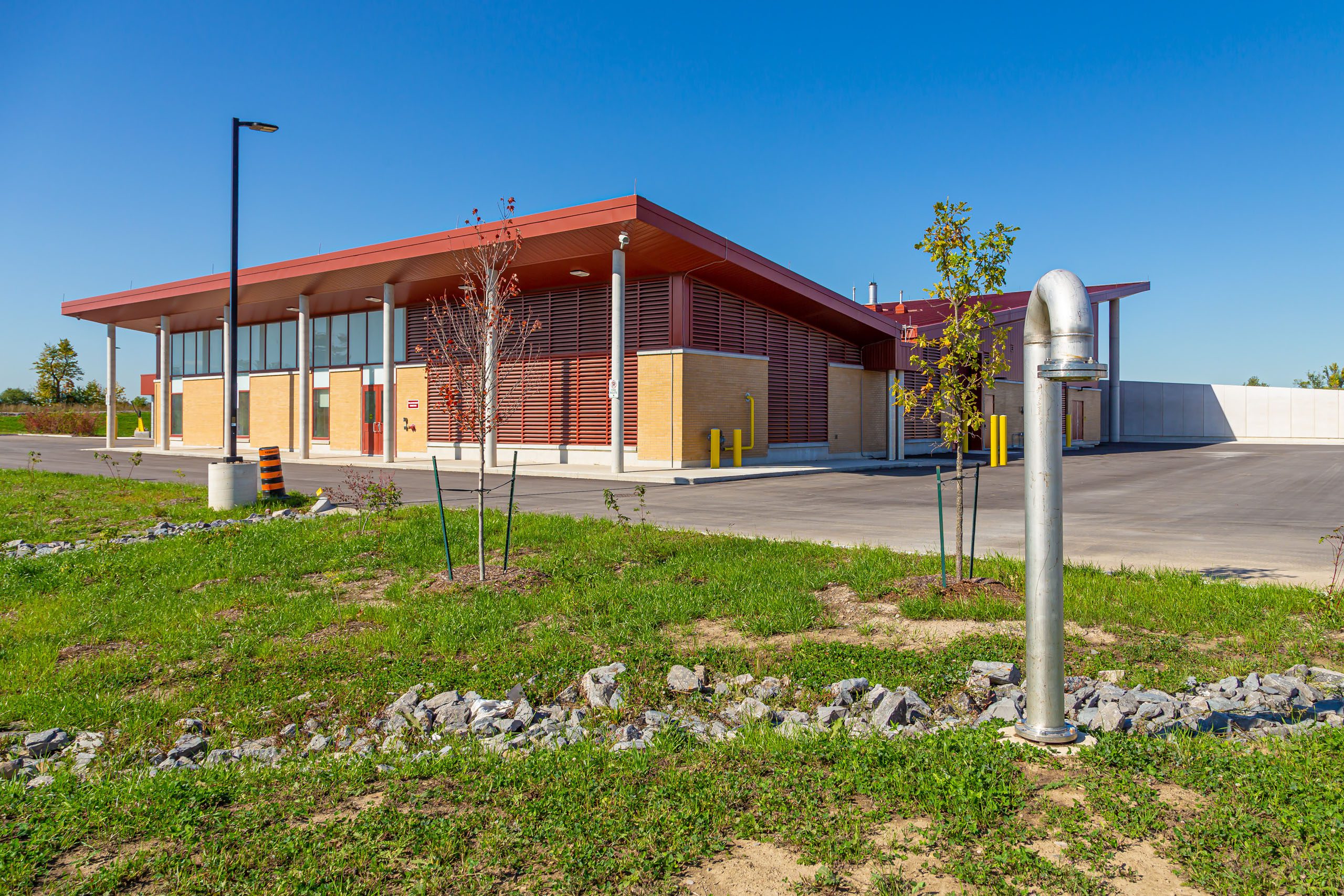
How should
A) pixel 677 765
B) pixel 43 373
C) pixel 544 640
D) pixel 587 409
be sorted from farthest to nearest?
pixel 43 373 → pixel 587 409 → pixel 544 640 → pixel 677 765

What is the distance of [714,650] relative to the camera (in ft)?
20.1

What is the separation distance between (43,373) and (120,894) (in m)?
102

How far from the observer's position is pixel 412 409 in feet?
105

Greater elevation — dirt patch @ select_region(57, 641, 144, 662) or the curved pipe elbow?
the curved pipe elbow

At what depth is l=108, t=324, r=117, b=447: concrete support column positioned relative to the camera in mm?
40094

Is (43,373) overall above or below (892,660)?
above

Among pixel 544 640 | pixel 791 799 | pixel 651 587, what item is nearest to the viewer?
pixel 791 799

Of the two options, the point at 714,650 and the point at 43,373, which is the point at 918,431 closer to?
the point at 714,650

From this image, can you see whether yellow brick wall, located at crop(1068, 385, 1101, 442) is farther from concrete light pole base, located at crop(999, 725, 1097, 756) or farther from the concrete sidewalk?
concrete light pole base, located at crop(999, 725, 1097, 756)

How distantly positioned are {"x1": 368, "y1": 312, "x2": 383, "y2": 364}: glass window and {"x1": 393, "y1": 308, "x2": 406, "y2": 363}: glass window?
1136 mm

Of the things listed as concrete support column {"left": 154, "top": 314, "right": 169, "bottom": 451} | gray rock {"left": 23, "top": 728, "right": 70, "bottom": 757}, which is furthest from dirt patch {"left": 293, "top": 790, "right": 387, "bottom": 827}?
concrete support column {"left": 154, "top": 314, "right": 169, "bottom": 451}

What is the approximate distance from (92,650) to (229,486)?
8911 mm

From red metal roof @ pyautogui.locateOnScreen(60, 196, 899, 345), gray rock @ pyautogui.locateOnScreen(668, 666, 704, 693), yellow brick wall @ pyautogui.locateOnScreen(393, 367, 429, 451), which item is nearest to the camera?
gray rock @ pyautogui.locateOnScreen(668, 666, 704, 693)

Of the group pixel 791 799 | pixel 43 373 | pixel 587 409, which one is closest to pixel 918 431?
pixel 587 409
